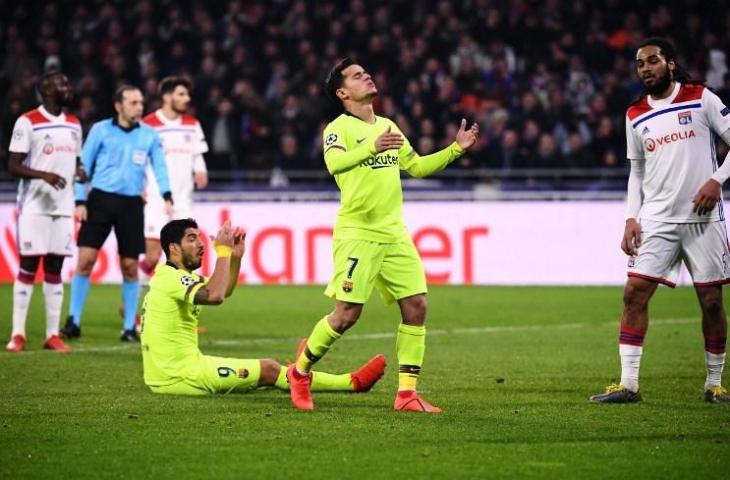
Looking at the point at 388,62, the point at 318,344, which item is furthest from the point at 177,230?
the point at 388,62

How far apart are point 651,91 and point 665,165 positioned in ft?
1.60

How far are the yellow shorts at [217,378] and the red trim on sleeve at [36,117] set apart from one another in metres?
3.95

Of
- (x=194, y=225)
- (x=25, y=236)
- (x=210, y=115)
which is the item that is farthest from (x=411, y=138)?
(x=194, y=225)

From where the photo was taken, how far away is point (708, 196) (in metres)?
8.23

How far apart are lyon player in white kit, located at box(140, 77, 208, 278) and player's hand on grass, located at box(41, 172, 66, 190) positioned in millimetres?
2726

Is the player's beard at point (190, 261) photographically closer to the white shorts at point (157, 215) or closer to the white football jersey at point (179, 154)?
the white shorts at point (157, 215)

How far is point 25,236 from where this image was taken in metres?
12.0

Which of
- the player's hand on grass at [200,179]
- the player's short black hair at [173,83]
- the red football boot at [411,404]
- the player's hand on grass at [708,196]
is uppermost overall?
the player's short black hair at [173,83]

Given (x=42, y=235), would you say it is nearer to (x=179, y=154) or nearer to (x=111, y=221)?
(x=111, y=221)

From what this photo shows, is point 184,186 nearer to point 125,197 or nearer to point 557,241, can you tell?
point 125,197

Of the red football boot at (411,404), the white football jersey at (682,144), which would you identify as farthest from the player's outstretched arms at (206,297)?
the white football jersey at (682,144)

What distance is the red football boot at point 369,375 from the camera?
886 cm

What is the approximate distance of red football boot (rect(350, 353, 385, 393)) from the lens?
886cm

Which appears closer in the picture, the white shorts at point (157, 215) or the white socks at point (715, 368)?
the white socks at point (715, 368)
